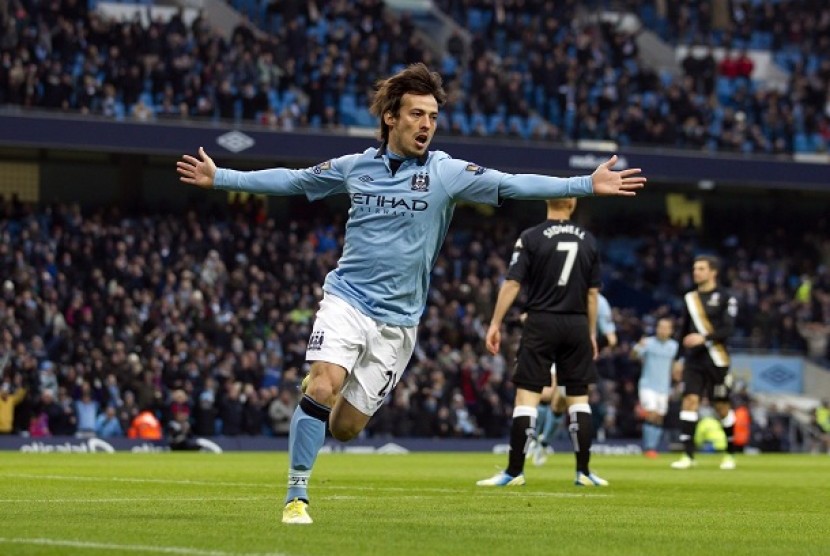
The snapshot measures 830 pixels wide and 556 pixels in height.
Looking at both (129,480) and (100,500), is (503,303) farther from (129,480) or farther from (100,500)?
(100,500)

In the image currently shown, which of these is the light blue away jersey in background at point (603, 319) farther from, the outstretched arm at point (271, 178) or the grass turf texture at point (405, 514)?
the outstretched arm at point (271, 178)

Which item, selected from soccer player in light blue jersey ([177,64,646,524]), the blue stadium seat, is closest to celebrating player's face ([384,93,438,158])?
soccer player in light blue jersey ([177,64,646,524])

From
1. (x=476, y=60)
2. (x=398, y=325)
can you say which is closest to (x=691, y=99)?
(x=476, y=60)

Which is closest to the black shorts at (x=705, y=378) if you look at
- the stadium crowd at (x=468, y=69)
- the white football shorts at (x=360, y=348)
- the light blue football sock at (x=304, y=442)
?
the white football shorts at (x=360, y=348)

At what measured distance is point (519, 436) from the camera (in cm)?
1413

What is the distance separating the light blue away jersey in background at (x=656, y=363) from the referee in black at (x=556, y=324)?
1245cm

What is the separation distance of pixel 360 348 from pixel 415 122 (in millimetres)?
1335

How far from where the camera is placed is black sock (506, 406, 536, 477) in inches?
555

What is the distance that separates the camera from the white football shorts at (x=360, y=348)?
9.20m

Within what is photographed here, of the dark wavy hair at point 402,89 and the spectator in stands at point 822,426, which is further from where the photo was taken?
the spectator in stands at point 822,426

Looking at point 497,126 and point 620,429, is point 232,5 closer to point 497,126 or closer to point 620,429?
point 497,126

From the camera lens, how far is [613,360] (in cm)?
3647

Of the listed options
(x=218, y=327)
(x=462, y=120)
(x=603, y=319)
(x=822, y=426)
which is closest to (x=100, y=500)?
(x=603, y=319)

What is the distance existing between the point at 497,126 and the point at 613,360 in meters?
7.12
